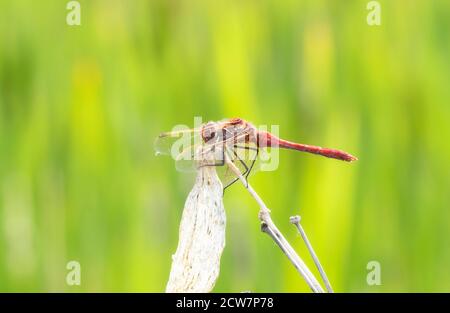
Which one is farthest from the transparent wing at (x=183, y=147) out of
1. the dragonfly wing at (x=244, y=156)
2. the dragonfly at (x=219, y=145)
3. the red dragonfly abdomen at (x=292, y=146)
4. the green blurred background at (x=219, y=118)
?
the green blurred background at (x=219, y=118)

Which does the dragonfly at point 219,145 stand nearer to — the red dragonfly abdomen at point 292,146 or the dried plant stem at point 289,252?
the red dragonfly abdomen at point 292,146

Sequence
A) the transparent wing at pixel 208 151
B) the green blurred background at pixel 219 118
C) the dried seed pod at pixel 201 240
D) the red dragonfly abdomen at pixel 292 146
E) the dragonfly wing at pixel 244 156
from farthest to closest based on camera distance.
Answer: the green blurred background at pixel 219 118 → the red dragonfly abdomen at pixel 292 146 → the dragonfly wing at pixel 244 156 → the transparent wing at pixel 208 151 → the dried seed pod at pixel 201 240

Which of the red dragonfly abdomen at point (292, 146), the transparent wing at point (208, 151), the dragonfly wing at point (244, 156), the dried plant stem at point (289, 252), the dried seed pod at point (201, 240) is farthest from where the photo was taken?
the red dragonfly abdomen at point (292, 146)

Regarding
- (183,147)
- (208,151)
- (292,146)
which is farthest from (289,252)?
(292,146)

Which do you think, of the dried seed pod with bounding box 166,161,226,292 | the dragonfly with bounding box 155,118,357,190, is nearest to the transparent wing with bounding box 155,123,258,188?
the dragonfly with bounding box 155,118,357,190

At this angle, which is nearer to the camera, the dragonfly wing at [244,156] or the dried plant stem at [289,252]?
the dried plant stem at [289,252]

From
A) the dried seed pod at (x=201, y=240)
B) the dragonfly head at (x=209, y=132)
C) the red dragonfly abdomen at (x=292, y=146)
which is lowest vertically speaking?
the dried seed pod at (x=201, y=240)

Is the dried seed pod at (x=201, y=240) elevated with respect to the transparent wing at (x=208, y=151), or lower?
lower
